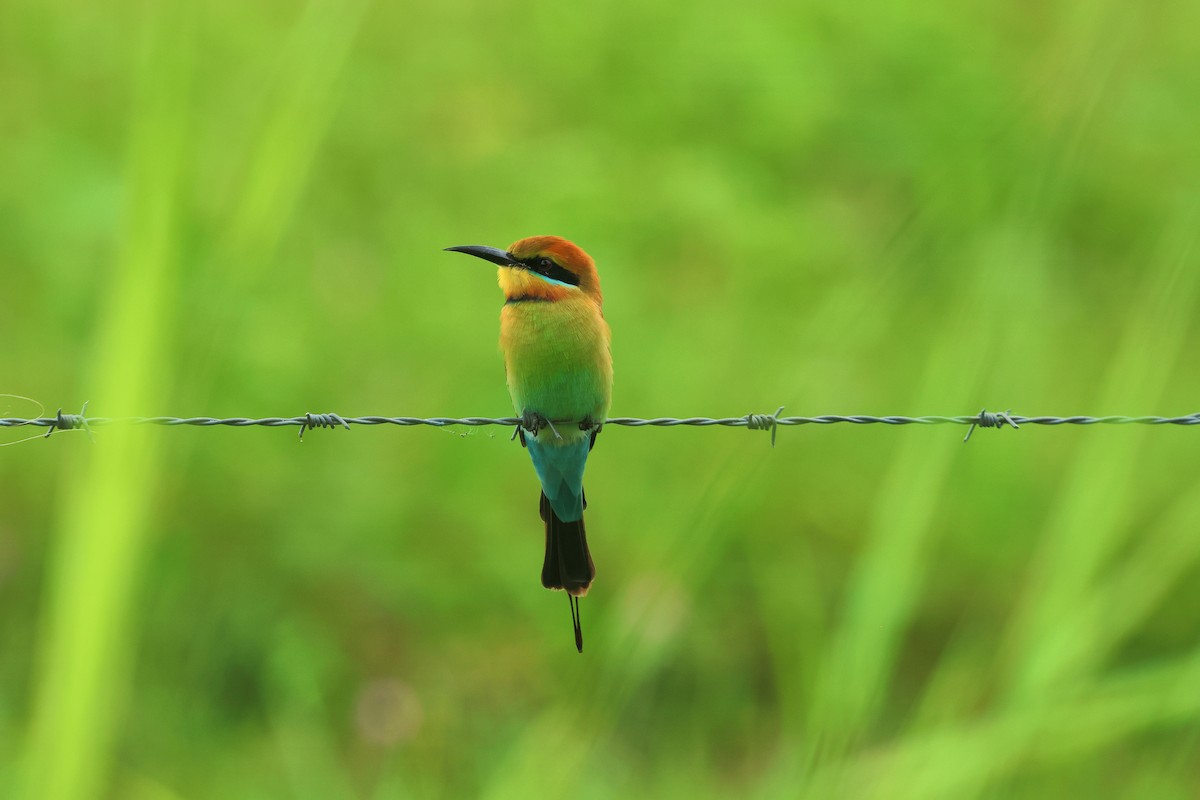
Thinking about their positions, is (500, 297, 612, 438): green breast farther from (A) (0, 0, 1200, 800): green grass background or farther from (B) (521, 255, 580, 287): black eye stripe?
(A) (0, 0, 1200, 800): green grass background

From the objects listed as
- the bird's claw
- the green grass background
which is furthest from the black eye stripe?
the green grass background

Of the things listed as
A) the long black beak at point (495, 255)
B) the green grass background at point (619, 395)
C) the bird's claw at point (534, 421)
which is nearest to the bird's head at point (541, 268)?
the long black beak at point (495, 255)

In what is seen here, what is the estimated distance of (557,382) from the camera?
118 inches

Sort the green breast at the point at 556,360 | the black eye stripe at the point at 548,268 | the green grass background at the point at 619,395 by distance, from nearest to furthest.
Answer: the green grass background at the point at 619,395
the green breast at the point at 556,360
the black eye stripe at the point at 548,268

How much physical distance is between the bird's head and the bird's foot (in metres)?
0.28

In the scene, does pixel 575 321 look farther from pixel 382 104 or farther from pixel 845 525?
pixel 382 104

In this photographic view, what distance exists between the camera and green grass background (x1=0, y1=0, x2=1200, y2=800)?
1389mm

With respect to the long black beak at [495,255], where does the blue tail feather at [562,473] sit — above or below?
below

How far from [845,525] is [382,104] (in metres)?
3.48

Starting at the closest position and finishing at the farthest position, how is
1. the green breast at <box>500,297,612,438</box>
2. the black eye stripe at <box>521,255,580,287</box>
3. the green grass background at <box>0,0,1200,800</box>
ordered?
the green grass background at <box>0,0,1200,800</box> → the green breast at <box>500,297,612,438</box> → the black eye stripe at <box>521,255,580,287</box>

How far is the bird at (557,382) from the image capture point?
2996 mm

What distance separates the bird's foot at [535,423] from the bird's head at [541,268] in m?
0.28

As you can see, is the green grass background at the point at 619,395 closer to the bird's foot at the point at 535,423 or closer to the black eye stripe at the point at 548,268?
the bird's foot at the point at 535,423

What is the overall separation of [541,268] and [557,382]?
12.0 inches
